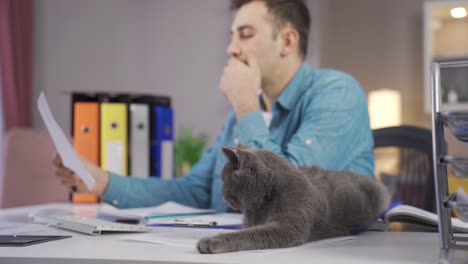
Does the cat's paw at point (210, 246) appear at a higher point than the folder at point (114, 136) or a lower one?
lower

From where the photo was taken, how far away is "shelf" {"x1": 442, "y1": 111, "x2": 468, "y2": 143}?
0.65 metres

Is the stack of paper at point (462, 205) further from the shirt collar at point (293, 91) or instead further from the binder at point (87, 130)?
the binder at point (87, 130)

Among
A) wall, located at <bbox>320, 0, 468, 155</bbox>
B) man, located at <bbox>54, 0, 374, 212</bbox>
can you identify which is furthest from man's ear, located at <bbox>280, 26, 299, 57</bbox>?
wall, located at <bbox>320, 0, 468, 155</bbox>

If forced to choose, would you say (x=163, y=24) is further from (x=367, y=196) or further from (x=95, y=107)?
(x=367, y=196)

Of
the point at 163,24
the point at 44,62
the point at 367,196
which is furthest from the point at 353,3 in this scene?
the point at 367,196

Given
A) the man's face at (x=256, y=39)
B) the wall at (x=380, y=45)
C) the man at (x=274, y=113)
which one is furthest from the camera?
the wall at (x=380, y=45)

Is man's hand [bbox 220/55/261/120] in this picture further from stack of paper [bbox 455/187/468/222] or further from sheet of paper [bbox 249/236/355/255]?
stack of paper [bbox 455/187/468/222]

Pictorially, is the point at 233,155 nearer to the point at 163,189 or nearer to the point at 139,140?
the point at 163,189

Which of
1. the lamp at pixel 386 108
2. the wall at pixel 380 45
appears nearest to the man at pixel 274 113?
the lamp at pixel 386 108

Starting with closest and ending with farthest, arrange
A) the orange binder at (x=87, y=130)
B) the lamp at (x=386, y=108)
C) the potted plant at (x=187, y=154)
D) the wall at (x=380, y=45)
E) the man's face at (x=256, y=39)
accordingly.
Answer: the man's face at (x=256, y=39)
the orange binder at (x=87, y=130)
the potted plant at (x=187, y=154)
the lamp at (x=386, y=108)
the wall at (x=380, y=45)

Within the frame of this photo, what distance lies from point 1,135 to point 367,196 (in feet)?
12.1

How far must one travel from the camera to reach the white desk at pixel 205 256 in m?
0.71

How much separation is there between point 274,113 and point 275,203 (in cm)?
79

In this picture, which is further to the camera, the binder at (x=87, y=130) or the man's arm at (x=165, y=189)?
the binder at (x=87, y=130)
